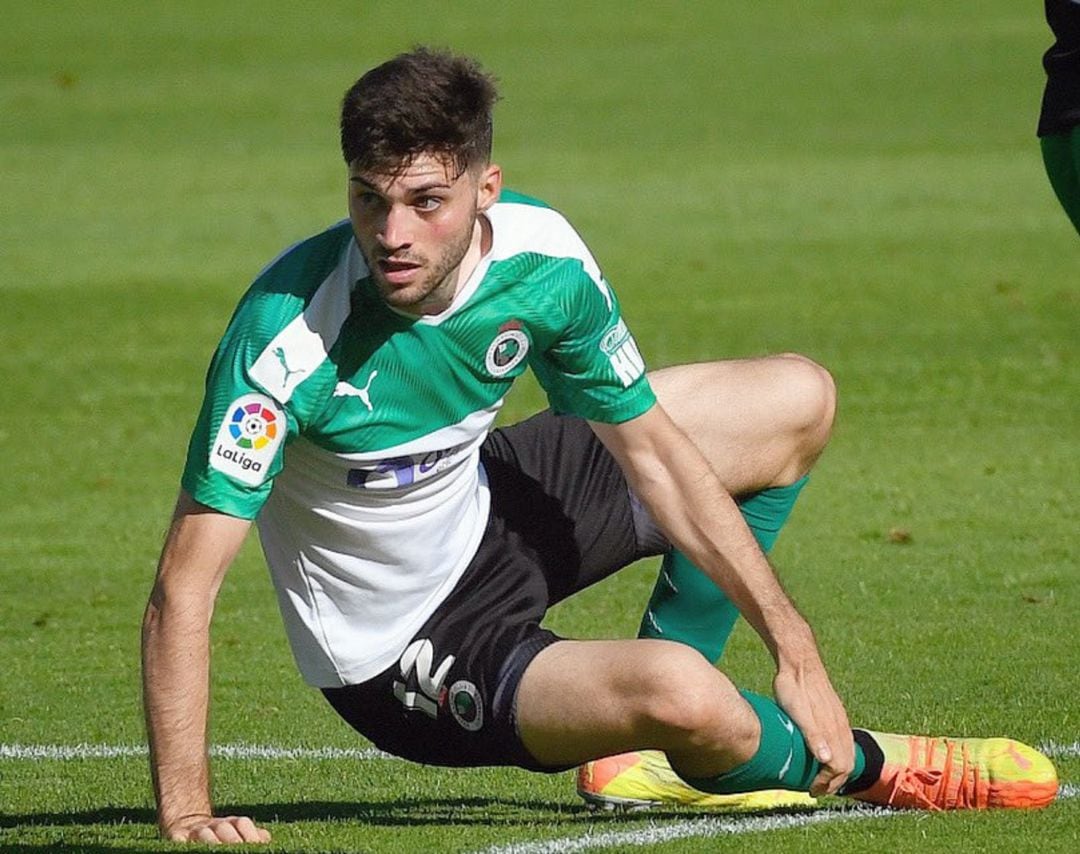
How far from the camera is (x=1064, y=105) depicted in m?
5.75

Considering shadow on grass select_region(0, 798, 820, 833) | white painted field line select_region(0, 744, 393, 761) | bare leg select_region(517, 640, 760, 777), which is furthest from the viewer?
white painted field line select_region(0, 744, 393, 761)

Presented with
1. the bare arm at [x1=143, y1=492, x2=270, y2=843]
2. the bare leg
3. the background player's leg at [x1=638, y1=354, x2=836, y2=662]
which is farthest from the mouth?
the background player's leg at [x1=638, y1=354, x2=836, y2=662]

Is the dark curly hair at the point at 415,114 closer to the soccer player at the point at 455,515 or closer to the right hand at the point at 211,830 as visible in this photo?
the soccer player at the point at 455,515

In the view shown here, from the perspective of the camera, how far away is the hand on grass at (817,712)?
479 cm

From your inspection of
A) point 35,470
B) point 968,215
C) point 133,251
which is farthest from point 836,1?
point 35,470

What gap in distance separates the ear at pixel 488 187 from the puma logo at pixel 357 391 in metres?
0.42

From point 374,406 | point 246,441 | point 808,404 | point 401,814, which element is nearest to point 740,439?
Result: point 808,404

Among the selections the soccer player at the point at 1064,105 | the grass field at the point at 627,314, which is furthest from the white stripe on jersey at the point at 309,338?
the soccer player at the point at 1064,105

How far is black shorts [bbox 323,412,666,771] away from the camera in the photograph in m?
5.00

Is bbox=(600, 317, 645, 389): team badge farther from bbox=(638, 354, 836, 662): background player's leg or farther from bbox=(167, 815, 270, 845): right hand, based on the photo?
bbox=(167, 815, 270, 845): right hand

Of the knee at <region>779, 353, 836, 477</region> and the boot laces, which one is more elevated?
the knee at <region>779, 353, 836, 477</region>

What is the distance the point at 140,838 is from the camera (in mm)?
5066

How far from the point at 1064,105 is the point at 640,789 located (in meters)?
1.94

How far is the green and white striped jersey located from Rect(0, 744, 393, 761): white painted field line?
3.49ft
